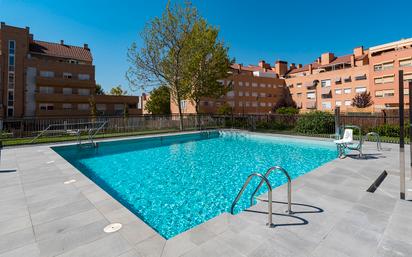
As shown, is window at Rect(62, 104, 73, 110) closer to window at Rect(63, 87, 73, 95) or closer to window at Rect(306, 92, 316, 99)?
window at Rect(63, 87, 73, 95)

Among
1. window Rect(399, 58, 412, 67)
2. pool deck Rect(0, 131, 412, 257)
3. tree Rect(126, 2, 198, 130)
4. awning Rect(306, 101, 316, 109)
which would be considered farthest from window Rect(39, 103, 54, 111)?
window Rect(399, 58, 412, 67)

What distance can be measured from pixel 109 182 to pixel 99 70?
1573 inches

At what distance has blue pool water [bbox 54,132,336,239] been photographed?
5242 millimetres

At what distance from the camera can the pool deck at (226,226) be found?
2.89 m

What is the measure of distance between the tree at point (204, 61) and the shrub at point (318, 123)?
10828mm

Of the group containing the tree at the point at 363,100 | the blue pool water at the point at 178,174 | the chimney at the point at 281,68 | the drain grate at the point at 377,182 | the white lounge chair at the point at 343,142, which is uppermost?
the chimney at the point at 281,68

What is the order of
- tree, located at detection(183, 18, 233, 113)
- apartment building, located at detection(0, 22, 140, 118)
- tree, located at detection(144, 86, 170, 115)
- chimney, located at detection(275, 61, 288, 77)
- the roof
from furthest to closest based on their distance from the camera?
chimney, located at detection(275, 61, 288, 77), tree, located at detection(144, 86, 170, 115), the roof, apartment building, located at detection(0, 22, 140, 118), tree, located at detection(183, 18, 233, 113)

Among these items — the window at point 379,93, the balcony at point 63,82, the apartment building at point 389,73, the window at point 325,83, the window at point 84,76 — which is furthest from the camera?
the window at point 325,83

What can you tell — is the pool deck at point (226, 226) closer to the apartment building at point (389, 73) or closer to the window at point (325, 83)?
the apartment building at point (389, 73)

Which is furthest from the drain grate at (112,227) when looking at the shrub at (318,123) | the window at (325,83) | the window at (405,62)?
the window at (325,83)

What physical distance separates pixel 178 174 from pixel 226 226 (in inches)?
197

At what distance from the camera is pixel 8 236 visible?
325 centimetres

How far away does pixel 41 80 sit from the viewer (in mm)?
35000

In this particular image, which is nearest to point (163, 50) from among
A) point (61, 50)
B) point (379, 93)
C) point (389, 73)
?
point (61, 50)
